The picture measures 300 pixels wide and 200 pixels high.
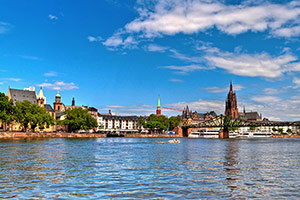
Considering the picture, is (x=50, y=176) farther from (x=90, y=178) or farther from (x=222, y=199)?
(x=222, y=199)

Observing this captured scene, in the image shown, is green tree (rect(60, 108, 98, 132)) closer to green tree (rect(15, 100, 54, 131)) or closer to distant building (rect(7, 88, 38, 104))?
distant building (rect(7, 88, 38, 104))

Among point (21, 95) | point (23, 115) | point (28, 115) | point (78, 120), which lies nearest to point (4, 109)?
point (28, 115)

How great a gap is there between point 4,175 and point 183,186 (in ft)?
47.9

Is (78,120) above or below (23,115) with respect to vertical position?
below

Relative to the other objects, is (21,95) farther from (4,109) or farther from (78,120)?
(4,109)

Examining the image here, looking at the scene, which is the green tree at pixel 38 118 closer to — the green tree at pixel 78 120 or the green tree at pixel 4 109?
the green tree at pixel 4 109

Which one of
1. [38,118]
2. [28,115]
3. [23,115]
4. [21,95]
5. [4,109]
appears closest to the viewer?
[4,109]

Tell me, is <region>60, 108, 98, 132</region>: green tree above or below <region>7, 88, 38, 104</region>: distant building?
below

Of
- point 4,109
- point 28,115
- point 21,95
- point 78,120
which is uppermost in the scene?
point 21,95

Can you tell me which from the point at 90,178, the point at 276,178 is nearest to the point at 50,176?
the point at 90,178

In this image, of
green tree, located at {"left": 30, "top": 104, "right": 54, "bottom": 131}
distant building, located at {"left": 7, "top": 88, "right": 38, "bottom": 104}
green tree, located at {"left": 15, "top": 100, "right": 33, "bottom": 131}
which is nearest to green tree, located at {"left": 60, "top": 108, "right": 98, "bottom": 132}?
distant building, located at {"left": 7, "top": 88, "right": 38, "bottom": 104}

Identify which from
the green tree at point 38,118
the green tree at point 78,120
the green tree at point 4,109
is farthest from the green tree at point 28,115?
the green tree at point 78,120

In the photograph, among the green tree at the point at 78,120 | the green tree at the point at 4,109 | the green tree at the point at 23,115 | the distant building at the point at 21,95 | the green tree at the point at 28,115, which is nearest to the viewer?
the green tree at the point at 4,109

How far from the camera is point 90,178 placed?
1059 inches
